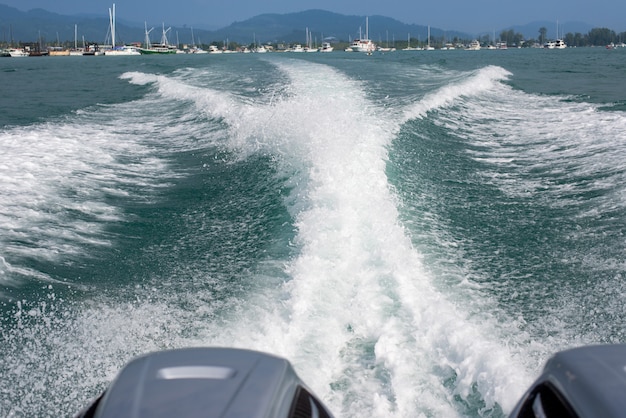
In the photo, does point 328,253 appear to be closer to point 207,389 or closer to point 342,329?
point 342,329

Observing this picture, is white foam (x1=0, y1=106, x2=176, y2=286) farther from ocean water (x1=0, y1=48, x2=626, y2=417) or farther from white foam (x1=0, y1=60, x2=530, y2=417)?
white foam (x1=0, y1=60, x2=530, y2=417)

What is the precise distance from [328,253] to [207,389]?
406 cm

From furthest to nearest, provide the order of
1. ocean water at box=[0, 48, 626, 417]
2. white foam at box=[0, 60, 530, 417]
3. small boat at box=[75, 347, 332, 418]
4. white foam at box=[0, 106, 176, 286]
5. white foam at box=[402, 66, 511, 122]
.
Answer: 1. white foam at box=[402, 66, 511, 122]
2. white foam at box=[0, 106, 176, 286]
3. ocean water at box=[0, 48, 626, 417]
4. white foam at box=[0, 60, 530, 417]
5. small boat at box=[75, 347, 332, 418]

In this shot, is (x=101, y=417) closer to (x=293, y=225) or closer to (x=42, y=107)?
(x=293, y=225)

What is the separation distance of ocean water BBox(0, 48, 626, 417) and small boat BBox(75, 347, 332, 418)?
1596 millimetres

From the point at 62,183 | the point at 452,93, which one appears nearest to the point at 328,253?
the point at 62,183

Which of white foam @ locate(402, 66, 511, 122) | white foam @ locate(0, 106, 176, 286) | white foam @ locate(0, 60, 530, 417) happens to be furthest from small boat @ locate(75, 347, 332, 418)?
white foam @ locate(402, 66, 511, 122)

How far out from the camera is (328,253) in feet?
20.0

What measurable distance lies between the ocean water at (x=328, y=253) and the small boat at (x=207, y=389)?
160cm

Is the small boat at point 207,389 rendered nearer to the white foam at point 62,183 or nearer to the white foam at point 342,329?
the white foam at point 342,329

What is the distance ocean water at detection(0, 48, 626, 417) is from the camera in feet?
14.1

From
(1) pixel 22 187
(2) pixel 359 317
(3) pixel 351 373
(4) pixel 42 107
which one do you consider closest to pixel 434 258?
(2) pixel 359 317

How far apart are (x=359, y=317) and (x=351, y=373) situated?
78 centimetres

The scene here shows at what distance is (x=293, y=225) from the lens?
7172 millimetres
